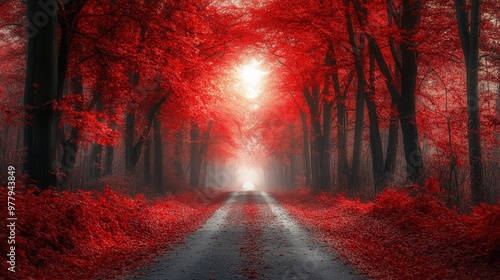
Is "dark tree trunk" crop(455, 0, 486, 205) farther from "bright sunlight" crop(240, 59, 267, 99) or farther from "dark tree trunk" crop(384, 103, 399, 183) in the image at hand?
"bright sunlight" crop(240, 59, 267, 99)

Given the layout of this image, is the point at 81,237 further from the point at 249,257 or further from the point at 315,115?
the point at 315,115

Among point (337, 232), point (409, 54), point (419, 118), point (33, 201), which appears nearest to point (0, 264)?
point (33, 201)

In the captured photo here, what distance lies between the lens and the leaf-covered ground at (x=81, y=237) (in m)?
8.00

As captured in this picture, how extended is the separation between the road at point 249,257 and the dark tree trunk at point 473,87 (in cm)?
571

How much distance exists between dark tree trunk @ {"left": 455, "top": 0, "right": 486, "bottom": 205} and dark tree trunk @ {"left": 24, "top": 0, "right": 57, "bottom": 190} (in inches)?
514

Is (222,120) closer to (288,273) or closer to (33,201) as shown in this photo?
(33,201)

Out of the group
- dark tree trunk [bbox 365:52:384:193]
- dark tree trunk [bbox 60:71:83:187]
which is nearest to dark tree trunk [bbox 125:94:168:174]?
dark tree trunk [bbox 60:71:83:187]

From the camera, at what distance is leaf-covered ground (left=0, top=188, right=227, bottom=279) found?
8.00 meters

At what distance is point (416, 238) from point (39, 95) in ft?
36.7

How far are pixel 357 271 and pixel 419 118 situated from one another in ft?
52.6

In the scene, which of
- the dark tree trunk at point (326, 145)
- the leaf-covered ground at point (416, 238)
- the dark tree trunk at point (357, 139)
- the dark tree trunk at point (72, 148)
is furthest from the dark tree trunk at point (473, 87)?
the dark tree trunk at point (72, 148)

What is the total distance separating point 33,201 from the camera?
9750mm

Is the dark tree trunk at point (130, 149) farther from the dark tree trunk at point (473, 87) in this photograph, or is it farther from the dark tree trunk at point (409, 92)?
the dark tree trunk at point (473, 87)

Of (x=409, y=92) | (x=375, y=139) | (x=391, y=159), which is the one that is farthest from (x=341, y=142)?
(x=409, y=92)
